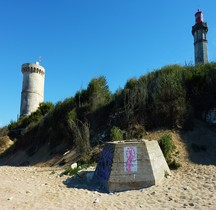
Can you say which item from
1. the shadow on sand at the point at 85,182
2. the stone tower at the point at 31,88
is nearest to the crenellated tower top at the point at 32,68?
the stone tower at the point at 31,88

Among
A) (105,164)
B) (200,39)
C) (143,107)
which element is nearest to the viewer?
(105,164)

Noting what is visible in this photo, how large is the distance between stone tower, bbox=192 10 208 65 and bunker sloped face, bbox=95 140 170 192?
21009 millimetres

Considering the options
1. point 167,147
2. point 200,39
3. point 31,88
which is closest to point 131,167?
point 167,147

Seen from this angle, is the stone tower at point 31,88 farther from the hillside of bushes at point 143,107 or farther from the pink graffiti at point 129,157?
the pink graffiti at point 129,157

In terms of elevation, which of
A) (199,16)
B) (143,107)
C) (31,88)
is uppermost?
(199,16)

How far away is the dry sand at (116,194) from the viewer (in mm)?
6355

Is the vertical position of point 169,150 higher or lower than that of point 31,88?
lower

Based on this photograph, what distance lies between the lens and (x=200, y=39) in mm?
28656

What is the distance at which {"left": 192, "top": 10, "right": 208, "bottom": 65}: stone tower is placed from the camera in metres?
27.6

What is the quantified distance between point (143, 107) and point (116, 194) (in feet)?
21.3

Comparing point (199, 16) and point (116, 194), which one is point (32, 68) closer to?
point (199, 16)

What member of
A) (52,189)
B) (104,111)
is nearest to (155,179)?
(52,189)

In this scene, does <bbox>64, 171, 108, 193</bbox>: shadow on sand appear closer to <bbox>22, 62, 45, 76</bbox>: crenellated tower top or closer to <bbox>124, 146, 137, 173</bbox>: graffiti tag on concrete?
<bbox>124, 146, 137, 173</bbox>: graffiti tag on concrete

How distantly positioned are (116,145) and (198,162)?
333 cm
